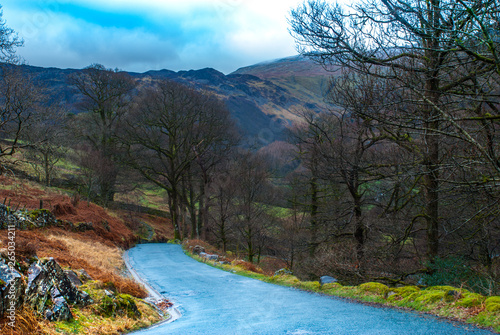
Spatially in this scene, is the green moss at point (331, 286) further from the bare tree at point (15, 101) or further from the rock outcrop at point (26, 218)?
the bare tree at point (15, 101)

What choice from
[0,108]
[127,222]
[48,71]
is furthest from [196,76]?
[0,108]

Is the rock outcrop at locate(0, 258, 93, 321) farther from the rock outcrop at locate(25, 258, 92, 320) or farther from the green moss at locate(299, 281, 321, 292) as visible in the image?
Result: the green moss at locate(299, 281, 321, 292)

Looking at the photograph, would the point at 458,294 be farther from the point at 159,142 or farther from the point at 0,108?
the point at 159,142

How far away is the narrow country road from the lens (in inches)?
220

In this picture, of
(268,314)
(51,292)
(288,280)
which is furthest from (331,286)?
(51,292)

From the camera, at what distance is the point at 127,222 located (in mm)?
32594

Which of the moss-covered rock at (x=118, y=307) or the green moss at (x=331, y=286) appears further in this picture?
the green moss at (x=331, y=286)

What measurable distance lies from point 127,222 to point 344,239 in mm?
23936

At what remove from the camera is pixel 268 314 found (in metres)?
7.26

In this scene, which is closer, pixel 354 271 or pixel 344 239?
pixel 354 271

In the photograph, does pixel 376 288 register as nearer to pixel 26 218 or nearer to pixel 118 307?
pixel 118 307

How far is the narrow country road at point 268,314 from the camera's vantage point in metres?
5.59

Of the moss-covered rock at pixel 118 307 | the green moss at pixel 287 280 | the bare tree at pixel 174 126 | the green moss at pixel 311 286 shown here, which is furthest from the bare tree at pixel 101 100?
the moss-covered rock at pixel 118 307

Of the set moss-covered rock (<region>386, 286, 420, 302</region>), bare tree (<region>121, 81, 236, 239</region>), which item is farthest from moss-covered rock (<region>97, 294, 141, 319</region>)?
bare tree (<region>121, 81, 236, 239</region>)
